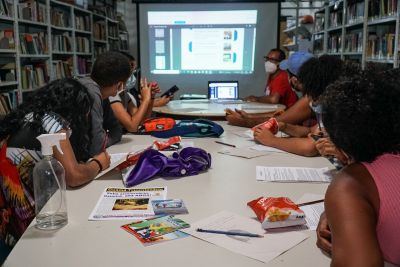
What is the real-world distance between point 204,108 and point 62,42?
288 cm

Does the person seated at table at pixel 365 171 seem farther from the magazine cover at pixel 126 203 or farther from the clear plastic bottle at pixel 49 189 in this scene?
the clear plastic bottle at pixel 49 189

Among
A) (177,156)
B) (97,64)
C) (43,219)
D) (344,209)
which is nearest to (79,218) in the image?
(43,219)

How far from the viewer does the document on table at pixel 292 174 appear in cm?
158

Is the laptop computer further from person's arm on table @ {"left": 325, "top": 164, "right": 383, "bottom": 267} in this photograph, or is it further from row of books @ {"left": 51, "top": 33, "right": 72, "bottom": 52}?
person's arm on table @ {"left": 325, "top": 164, "right": 383, "bottom": 267}

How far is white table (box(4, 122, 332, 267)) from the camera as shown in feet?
3.15

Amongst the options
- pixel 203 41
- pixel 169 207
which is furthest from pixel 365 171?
pixel 203 41

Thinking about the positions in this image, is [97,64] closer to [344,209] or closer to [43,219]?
[43,219]

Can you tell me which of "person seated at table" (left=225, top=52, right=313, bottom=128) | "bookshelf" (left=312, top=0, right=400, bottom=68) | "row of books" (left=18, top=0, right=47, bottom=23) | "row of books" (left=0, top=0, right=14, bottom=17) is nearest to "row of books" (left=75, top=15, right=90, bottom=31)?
"row of books" (left=18, top=0, right=47, bottom=23)

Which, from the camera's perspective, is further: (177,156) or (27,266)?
(177,156)

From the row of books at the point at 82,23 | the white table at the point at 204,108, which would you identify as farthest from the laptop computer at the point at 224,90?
the row of books at the point at 82,23

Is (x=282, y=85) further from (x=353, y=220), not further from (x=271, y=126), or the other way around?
(x=353, y=220)

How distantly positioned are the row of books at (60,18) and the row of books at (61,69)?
0.50 m

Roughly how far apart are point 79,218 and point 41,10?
4.36 m

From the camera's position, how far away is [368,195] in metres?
0.78
